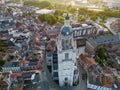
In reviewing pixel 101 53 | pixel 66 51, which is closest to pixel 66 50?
pixel 66 51

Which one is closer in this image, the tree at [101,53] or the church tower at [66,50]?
the church tower at [66,50]

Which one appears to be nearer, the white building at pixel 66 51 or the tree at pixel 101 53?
the white building at pixel 66 51

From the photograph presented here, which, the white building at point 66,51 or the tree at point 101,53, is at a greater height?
the white building at point 66,51

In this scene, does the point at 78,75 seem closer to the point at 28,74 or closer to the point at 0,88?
the point at 28,74

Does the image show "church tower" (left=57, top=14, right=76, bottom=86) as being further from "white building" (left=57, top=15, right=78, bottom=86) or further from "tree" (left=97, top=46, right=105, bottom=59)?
"tree" (left=97, top=46, right=105, bottom=59)

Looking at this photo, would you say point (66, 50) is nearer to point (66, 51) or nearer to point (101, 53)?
point (66, 51)

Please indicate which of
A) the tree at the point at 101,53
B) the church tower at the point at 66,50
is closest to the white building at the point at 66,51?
the church tower at the point at 66,50

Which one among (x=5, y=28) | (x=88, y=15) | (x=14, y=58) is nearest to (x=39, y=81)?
(x=14, y=58)

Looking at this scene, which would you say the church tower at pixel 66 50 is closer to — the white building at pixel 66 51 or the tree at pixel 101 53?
the white building at pixel 66 51

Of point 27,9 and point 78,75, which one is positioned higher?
point 27,9

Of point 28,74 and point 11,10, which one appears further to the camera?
point 11,10

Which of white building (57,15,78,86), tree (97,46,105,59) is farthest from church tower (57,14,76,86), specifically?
tree (97,46,105,59)
